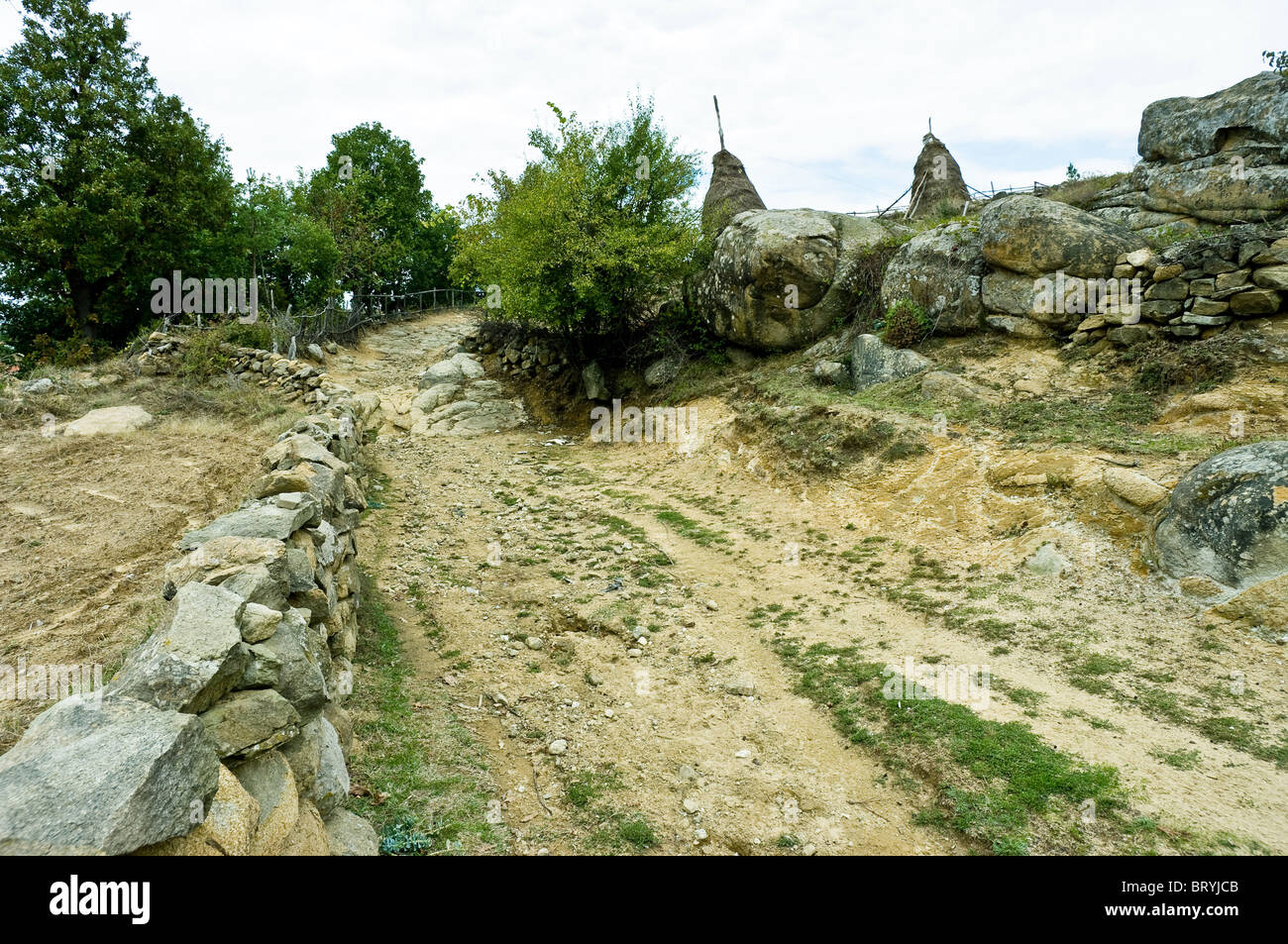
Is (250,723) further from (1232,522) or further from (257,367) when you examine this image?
(257,367)

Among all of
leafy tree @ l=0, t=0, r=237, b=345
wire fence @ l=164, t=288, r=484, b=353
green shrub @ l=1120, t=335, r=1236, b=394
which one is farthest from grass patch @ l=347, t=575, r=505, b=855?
leafy tree @ l=0, t=0, r=237, b=345

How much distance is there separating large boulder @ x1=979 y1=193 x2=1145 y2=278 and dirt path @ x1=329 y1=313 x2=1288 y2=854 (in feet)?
15.3

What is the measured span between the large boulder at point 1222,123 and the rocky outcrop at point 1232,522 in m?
8.85

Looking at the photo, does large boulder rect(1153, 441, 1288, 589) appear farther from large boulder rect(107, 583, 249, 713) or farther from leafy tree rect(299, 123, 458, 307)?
leafy tree rect(299, 123, 458, 307)

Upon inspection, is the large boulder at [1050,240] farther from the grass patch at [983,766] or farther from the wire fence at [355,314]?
the wire fence at [355,314]

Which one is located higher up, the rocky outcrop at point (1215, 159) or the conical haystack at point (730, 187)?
the conical haystack at point (730, 187)

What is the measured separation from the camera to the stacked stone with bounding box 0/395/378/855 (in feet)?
8.67

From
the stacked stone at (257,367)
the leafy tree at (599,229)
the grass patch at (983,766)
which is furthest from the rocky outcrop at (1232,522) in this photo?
the stacked stone at (257,367)

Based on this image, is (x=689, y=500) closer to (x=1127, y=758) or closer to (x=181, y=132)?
(x=1127, y=758)

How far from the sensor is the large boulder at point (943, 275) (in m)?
13.8

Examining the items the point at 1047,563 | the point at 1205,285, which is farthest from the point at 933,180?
the point at 1047,563

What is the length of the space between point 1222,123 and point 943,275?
226 inches

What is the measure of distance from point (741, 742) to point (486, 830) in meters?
2.47
